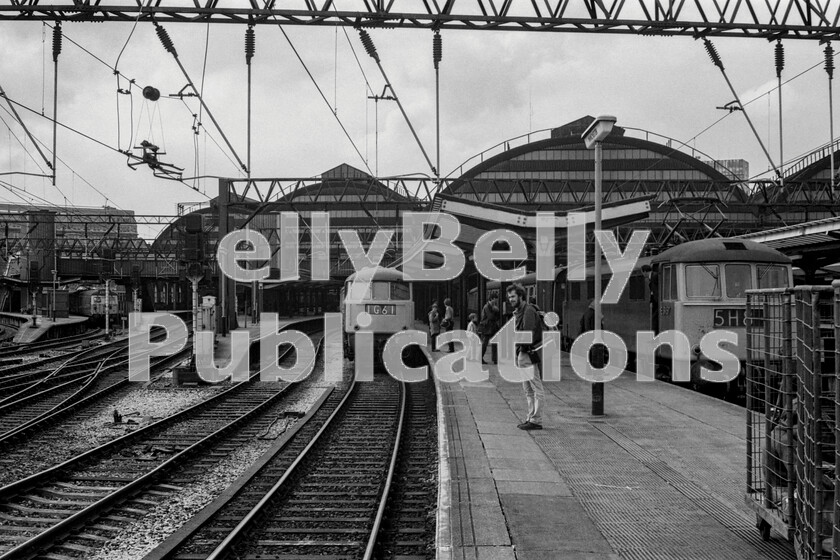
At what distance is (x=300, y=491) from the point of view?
8.62 metres

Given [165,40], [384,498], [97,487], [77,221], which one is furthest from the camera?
[77,221]

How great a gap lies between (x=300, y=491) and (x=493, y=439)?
8.16 ft

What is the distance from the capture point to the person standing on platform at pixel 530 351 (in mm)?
10109

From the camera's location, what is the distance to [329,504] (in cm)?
810

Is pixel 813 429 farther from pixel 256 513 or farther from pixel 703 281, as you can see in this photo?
pixel 703 281

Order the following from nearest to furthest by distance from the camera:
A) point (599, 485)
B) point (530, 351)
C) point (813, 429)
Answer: point (813, 429)
point (599, 485)
point (530, 351)

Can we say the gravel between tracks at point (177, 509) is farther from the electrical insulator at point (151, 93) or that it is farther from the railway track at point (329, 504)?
the electrical insulator at point (151, 93)

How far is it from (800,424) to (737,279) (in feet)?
36.7

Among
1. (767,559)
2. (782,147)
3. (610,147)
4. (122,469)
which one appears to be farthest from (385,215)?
(767,559)

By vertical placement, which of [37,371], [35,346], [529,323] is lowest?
[37,371]

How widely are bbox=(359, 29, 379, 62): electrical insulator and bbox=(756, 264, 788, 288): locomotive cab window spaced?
8424 millimetres

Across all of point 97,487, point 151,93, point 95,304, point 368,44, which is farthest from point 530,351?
point 95,304

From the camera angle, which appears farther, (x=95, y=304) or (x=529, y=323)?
(x=95, y=304)

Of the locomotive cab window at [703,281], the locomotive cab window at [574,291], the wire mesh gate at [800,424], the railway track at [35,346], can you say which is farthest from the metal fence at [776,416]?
the railway track at [35,346]
